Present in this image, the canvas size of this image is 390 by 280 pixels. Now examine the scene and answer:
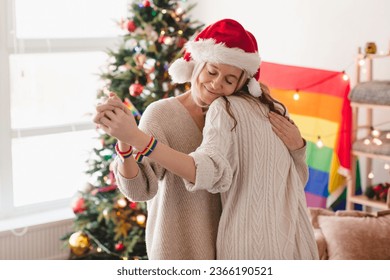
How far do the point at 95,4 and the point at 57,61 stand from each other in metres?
0.49

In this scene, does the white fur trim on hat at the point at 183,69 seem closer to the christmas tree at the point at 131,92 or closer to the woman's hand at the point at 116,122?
the woman's hand at the point at 116,122

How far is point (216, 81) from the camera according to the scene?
162 centimetres

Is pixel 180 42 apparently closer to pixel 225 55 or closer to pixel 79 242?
pixel 79 242

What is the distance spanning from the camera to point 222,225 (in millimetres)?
1621

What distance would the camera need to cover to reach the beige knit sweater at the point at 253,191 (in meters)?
1.58

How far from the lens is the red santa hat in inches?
64.2

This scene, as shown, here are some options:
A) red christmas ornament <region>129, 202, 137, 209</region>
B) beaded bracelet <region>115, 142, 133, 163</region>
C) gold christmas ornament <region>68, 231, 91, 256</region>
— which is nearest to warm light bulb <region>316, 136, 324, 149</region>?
Answer: red christmas ornament <region>129, 202, 137, 209</region>

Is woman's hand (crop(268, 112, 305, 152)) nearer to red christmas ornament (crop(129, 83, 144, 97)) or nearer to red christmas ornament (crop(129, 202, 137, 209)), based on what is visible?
red christmas ornament (crop(129, 83, 144, 97))

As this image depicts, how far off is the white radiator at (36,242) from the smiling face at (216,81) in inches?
92.6

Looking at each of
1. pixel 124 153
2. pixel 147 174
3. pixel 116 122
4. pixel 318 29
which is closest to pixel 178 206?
pixel 147 174

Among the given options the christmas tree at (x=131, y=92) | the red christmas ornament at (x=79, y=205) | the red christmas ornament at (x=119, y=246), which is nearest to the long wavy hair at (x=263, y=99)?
the christmas tree at (x=131, y=92)
